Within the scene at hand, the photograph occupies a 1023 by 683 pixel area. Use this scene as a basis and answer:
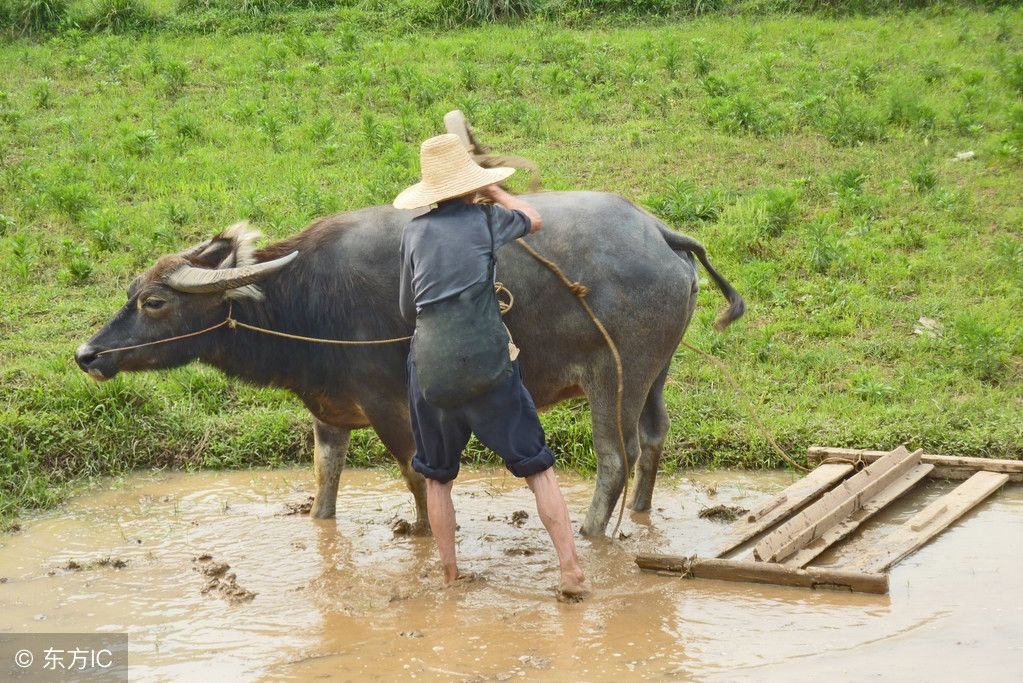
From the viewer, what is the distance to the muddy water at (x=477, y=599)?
12.7 feet

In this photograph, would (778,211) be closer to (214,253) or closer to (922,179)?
(922,179)

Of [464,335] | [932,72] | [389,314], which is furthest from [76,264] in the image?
[932,72]

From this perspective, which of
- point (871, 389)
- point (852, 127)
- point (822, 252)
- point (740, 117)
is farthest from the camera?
point (740, 117)

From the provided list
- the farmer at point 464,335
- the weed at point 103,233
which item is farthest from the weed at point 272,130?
the farmer at point 464,335

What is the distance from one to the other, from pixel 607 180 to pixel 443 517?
199 inches

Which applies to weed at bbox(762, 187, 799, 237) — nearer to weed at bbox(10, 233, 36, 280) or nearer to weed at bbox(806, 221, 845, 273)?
weed at bbox(806, 221, 845, 273)

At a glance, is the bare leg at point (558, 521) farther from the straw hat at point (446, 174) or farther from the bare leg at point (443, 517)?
the straw hat at point (446, 174)

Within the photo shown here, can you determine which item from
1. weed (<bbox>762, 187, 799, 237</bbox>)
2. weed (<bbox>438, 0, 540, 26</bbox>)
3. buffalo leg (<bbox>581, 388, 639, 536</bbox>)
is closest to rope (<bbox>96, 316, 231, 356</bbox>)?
buffalo leg (<bbox>581, 388, 639, 536</bbox>)

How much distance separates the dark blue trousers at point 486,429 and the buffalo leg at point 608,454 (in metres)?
0.63

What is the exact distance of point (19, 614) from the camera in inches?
176

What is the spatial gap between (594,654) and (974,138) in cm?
710

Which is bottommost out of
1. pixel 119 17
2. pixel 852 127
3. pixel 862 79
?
pixel 852 127

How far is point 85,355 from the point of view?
199 inches

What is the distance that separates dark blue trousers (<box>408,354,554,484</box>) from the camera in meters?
4.28
